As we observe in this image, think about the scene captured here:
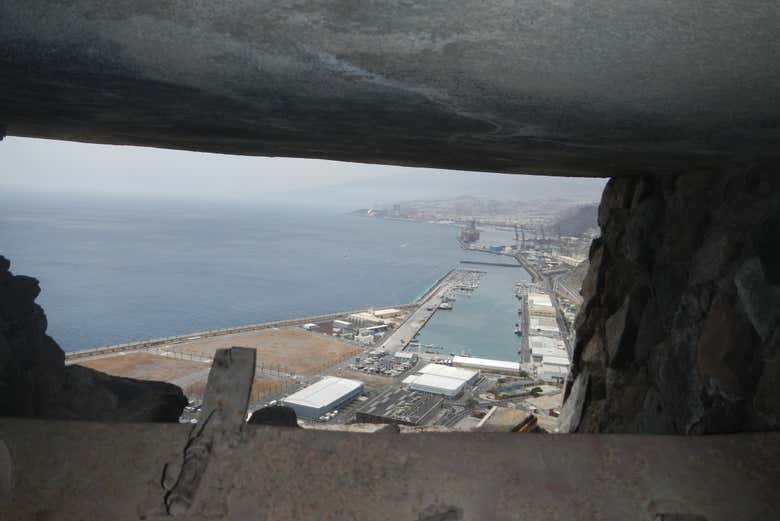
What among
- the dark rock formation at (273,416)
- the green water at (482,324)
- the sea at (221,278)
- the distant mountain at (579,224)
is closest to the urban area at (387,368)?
the green water at (482,324)

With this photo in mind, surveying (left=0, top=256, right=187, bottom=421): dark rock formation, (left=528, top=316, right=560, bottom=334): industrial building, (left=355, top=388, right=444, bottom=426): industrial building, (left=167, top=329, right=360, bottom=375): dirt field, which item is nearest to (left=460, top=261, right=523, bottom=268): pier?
(left=528, top=316, right=560, bottom=334): industrial building

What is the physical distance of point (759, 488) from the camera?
7.67 ft

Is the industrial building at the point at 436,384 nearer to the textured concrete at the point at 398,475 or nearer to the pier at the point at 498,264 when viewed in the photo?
the textured concrete at the point at 398,475

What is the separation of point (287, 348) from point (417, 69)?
21.3 metres

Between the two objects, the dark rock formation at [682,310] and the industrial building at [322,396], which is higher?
the dark rock formation at [682,310]

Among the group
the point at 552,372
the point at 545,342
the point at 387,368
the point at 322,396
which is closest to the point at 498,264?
the point at 545,342

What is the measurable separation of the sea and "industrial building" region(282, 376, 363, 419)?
8.95 m

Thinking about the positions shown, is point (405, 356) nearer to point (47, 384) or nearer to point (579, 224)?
point (47, 384)

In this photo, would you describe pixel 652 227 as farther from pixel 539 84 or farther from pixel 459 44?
pixel 459 44

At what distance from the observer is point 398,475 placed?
2.36 m

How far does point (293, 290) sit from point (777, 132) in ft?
132

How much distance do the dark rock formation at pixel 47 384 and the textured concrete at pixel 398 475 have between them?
99 centimetres

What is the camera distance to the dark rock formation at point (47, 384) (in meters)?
3.31

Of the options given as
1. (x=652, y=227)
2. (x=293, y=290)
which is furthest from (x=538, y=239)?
(x=652, y=227)
